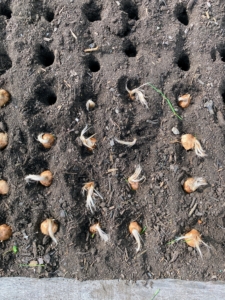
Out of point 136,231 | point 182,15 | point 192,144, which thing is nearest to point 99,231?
point 136,231

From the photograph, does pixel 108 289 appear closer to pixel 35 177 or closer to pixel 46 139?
pixel 35 177

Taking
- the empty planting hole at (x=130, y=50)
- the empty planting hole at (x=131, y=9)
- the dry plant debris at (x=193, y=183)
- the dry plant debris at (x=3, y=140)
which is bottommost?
the dry plant debris at (x=193, y=183)

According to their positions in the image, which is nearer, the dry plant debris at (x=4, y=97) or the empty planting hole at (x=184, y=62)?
the dry plant debris at (x=4, y=97)

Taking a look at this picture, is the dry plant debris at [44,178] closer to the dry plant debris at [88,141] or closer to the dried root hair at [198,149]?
the dry plant debris at [88,141]

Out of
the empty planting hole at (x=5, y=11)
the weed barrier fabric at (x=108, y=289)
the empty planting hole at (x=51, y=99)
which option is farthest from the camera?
the empty planting hole at (x=5, y=11)

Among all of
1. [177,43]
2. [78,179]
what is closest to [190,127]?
[177,43]

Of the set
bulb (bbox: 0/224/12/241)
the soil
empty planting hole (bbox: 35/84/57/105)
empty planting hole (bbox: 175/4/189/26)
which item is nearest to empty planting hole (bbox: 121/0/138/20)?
the soil

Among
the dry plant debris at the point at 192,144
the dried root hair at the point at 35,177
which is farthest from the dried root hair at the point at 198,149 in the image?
the dried root hair at the point at 35,177

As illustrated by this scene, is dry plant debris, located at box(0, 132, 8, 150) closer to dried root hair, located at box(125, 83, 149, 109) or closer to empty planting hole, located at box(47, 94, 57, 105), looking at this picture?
empty planting hole, located at box(47, 94, 57, 105)
